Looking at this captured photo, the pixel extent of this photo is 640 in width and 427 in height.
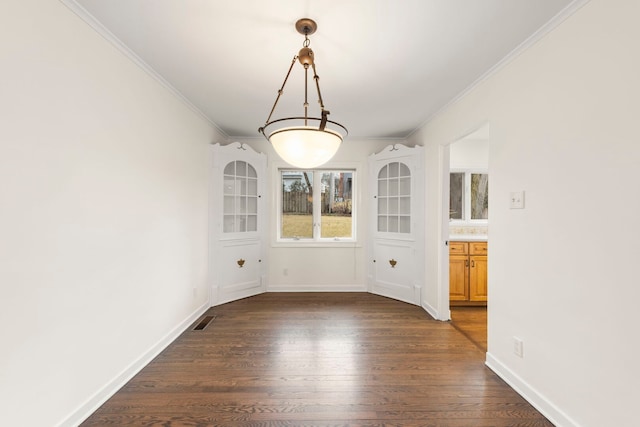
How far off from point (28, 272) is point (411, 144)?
4.13 meters

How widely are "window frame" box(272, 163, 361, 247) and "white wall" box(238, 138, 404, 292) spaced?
33mm

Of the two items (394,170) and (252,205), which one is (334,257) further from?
(394,170)

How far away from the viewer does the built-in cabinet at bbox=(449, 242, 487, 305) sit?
371 cm

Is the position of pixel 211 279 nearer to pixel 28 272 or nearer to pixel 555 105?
pixel 28 272

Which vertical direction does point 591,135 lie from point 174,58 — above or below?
below

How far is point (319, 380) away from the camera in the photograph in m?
2.10

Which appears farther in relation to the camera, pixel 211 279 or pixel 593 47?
pixel 211 279

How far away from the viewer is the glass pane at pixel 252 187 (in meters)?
4.15

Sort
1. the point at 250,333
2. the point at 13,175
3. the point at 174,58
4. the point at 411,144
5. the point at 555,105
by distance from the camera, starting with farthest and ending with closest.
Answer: the point at 411,144 < the point at 250,333 < the point at 174,58 < the point at 555,105 < the point at 13,175

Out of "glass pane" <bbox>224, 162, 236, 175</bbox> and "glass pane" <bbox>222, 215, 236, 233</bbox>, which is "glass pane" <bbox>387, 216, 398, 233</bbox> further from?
"glass pane" <bbox>224, 162, 236, 175</bbox>

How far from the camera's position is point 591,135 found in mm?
1475

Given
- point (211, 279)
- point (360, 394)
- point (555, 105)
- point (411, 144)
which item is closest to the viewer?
point (555, 105)

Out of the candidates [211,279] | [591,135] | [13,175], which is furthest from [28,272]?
[591,135]

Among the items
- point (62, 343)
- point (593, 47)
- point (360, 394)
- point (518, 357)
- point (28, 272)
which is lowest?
point (360, 394)
